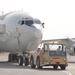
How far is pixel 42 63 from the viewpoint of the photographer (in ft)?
96.0

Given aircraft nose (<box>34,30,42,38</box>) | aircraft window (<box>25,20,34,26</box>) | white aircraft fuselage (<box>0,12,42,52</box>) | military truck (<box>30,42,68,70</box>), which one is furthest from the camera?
aircraft window (<box>25,20,34,26</box>)

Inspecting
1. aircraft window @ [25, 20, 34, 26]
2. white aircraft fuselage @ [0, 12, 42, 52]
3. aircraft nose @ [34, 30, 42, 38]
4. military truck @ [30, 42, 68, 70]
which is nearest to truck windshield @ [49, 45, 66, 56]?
military truck @ [30, 42, 68, 70]

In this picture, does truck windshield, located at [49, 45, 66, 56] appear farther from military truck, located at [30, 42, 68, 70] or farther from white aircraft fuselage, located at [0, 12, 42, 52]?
white aircraft fuselage, located at [0, 12, 42, 52]

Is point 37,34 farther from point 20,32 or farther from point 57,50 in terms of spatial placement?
point 57,50

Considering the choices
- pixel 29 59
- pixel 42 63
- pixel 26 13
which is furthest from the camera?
pixel 26 13

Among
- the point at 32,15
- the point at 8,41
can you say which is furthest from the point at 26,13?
the point at 8,41

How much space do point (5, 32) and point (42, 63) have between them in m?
8.76

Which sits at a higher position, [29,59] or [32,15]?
[32,15]

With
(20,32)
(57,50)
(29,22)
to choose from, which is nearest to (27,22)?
(29,22)

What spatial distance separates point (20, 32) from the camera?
1380 inches

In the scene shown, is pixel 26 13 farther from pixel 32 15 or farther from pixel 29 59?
pixel 29 59

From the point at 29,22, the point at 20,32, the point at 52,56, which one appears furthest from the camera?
the point at 29,22

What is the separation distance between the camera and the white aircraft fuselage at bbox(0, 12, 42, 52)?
113 feet

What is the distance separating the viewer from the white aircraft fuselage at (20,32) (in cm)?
3450
